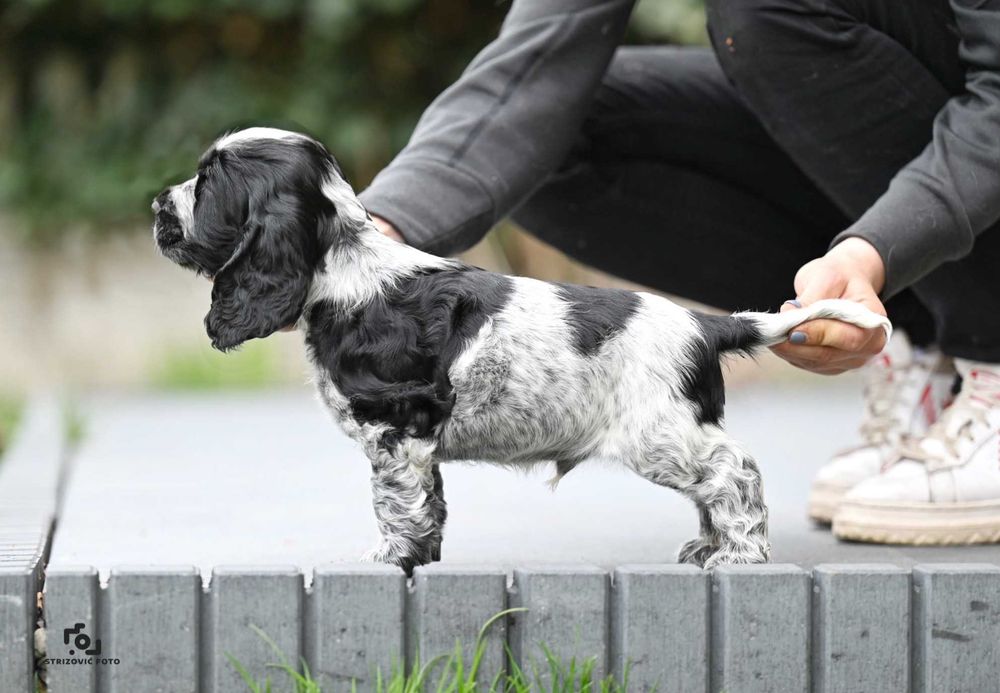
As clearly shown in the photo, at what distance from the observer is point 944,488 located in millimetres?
2588

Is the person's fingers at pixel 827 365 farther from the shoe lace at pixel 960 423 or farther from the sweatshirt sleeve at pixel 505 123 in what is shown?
the sweatshirt sleeve at pixel 505 123

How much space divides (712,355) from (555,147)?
90 cm

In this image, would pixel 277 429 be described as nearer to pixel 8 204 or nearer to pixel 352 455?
pixel 352 455

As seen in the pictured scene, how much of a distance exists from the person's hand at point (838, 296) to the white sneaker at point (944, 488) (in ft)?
1.62

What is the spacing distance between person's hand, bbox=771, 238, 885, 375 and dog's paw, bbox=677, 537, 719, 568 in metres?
0.34

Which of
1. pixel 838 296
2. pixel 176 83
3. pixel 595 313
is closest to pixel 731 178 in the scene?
pixel 838 296

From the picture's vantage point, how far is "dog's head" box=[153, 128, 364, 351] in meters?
1.88

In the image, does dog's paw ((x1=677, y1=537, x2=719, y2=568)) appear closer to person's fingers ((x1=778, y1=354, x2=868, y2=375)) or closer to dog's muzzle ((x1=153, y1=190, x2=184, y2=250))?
person's fingers ((x1=778, y1=354, x2=868, y2=375))

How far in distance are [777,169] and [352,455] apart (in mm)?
1702

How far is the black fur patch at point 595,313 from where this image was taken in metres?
1.96

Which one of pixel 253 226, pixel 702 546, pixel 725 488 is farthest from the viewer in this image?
pixel 702 546

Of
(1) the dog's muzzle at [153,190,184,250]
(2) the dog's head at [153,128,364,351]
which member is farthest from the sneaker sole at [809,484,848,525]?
(1) the dog's muzzle at [153,190,184,250]

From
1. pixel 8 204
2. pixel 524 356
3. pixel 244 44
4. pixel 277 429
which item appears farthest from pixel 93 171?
pixel 524 356

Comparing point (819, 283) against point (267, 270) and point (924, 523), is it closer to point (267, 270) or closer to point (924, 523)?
point (924, 523)
